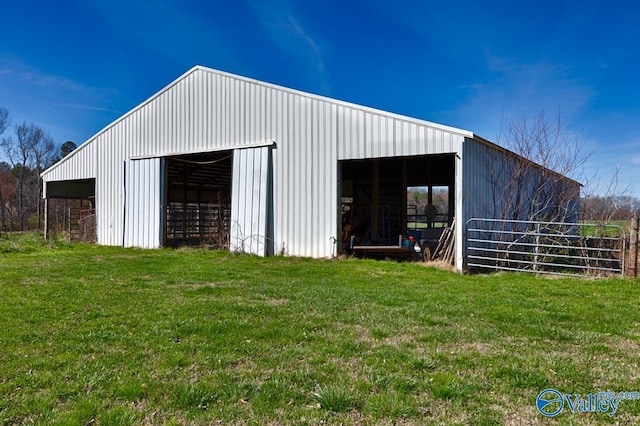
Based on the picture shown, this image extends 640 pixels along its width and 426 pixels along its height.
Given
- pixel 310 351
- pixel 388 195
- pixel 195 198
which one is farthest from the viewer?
pixel 195 198

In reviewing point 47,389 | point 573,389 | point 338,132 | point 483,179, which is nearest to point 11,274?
point 47,389

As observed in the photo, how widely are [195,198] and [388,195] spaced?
9.95 metres

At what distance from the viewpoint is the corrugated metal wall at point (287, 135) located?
1002 cm

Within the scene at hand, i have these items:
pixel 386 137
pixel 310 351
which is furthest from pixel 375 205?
pixel 310 351

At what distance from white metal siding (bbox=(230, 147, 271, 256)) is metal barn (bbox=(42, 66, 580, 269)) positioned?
0.10ft

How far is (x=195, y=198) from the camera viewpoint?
68.6 feet

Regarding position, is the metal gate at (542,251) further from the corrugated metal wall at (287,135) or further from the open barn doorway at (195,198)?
the open barn doorway at (195,198)

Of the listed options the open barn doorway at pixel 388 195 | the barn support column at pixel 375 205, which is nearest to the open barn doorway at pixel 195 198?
the open barn doorway at pixel 388 195

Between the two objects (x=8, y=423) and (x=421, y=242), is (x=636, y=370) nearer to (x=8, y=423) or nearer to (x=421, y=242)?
(x=8, y=423)

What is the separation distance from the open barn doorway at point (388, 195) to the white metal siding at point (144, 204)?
6.30 metres

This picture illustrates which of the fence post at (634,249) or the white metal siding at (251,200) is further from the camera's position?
the white metal siding at (251,200)

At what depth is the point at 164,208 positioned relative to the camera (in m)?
14.3

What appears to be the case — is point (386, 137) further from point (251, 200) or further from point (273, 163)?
point (251, 200)

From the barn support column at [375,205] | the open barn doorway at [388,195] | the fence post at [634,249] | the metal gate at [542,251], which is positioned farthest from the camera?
the open barn doorway at [388,195]
